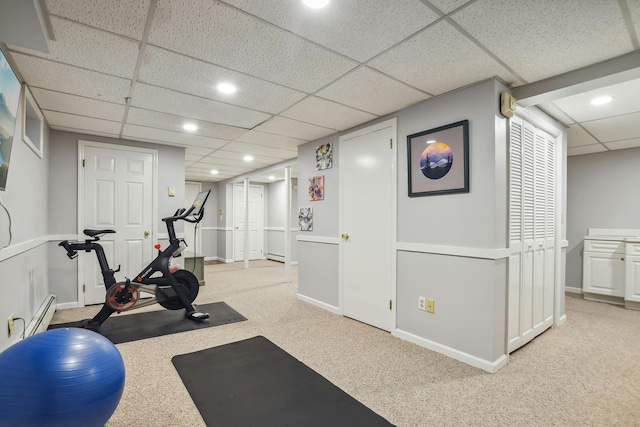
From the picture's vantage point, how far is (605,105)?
9.39 ft

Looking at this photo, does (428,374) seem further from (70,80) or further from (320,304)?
(70,80)

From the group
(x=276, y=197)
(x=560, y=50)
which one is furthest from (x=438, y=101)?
(x=276, y=197)

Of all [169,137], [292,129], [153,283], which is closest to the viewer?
[153,283]

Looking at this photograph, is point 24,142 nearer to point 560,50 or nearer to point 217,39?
point 217,39

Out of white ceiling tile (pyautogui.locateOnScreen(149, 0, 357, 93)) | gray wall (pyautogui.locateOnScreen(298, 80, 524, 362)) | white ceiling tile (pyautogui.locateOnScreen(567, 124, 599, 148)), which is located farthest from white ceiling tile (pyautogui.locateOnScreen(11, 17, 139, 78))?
white ceiling tile (pyautogui.locateOnScreen(567, 124, 599, 148))

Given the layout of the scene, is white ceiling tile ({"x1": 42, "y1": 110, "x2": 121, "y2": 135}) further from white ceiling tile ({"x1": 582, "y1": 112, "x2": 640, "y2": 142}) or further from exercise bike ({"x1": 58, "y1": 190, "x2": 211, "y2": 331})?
white ceiling tile ({"x1": 582, "y1": 112, "x2": 640, "y2": 142})

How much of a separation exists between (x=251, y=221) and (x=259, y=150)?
13.2 feet

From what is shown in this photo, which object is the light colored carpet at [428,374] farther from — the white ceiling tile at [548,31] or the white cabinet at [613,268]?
the white ceiling tile at [548,31]

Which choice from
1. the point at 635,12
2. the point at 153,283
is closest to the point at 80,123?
the point at 153,283

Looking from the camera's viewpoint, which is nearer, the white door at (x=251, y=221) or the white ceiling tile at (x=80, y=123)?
the white ceiling tile at (x=80, y=123)

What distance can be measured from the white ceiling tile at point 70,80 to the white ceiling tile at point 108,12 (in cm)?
72

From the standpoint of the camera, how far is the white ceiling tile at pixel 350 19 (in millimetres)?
1538

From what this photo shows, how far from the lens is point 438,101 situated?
2699mm

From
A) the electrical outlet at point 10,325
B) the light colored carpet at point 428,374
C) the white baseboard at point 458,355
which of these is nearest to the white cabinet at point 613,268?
the light colored carpet at point 428,374
